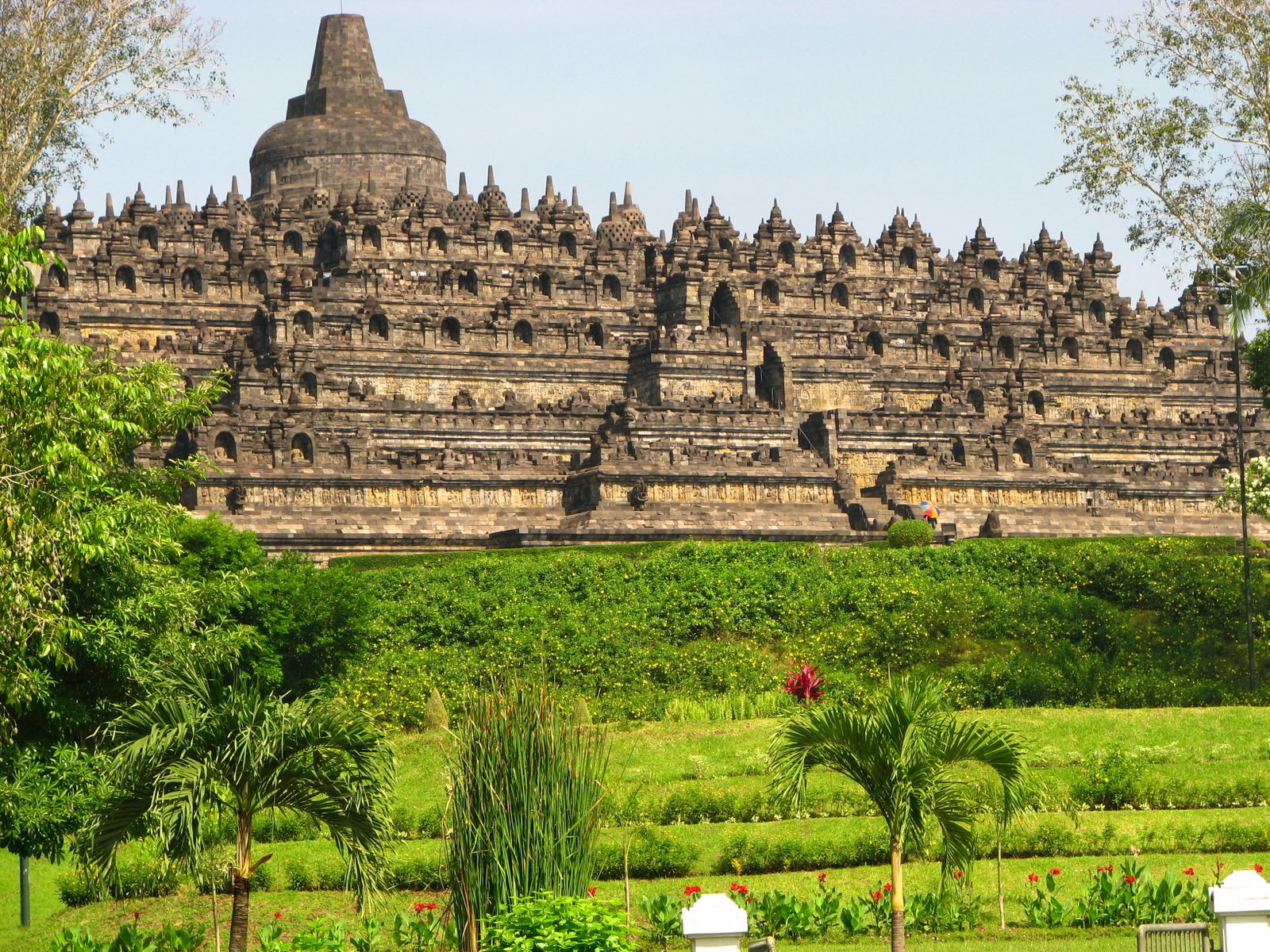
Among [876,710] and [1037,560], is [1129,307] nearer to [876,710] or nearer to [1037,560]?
[1037,560]

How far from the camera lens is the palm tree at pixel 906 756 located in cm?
2717

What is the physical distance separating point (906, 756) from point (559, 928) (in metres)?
5.44

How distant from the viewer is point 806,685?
46281 millimetres

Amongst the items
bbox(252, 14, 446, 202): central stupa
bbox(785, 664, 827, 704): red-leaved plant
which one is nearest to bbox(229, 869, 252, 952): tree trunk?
bbox(785, 664, 827, 704): red-leaved plant

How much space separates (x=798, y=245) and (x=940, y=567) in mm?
42032

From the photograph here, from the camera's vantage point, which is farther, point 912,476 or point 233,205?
point 233,205

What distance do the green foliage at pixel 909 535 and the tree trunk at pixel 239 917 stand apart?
134ft

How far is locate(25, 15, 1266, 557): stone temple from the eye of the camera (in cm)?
7231

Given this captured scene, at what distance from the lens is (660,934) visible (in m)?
29.7

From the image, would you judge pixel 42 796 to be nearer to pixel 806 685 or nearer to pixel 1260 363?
pixel 806 685

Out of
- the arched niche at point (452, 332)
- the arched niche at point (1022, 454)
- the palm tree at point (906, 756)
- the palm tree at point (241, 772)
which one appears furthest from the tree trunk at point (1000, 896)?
the arched niche at point (452, 332)

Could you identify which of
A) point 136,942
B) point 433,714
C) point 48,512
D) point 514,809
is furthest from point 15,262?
point 433,714

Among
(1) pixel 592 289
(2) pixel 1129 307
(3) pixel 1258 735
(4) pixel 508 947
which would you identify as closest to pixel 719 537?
(1) pixel 592 289

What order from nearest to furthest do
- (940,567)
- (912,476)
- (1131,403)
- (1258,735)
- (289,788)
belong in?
(289,788) → (1258,735) → (940,567) → (912,476) → (1131,403)
